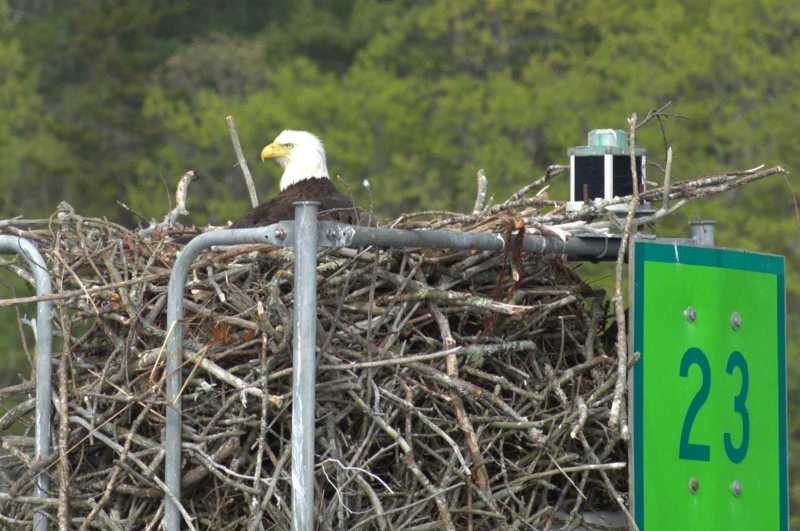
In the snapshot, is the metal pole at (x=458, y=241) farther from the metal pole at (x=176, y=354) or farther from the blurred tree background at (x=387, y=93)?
the blurred tree background at (x=387, y=93)

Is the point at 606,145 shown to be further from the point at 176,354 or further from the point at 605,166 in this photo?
the point at 176,354

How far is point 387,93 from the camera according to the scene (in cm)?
3872

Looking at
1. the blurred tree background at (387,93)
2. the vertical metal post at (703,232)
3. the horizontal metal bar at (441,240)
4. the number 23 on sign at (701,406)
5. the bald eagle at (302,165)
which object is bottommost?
the number 23 on sign at (701,406)

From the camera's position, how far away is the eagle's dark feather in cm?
636

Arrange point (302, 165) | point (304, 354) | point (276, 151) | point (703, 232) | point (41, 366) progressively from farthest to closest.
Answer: point (276, 151), point (302, 165), point (703, 232), point (41, 366), point (304, 354)

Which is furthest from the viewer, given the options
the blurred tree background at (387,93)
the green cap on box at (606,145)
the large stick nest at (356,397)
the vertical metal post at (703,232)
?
the blurred tree background at (387,93)

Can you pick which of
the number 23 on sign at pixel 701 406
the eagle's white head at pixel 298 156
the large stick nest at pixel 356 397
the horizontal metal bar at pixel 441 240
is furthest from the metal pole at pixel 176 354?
the eagle's white head at pixel 298 156

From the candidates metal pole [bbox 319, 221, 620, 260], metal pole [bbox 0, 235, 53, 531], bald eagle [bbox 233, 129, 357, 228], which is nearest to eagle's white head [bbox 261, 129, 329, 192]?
bald eagle [bbox 233, 129, 357, 228]

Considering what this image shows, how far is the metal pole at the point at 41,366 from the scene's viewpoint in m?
4.60

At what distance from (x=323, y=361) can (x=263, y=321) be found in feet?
0.61

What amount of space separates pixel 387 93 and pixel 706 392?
34.6 m

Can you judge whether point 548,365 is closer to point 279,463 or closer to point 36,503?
point 279,463

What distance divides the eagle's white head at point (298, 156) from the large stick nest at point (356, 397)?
3734 millimetres

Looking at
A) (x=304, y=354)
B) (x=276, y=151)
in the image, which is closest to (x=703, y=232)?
(x=304, y=354)
